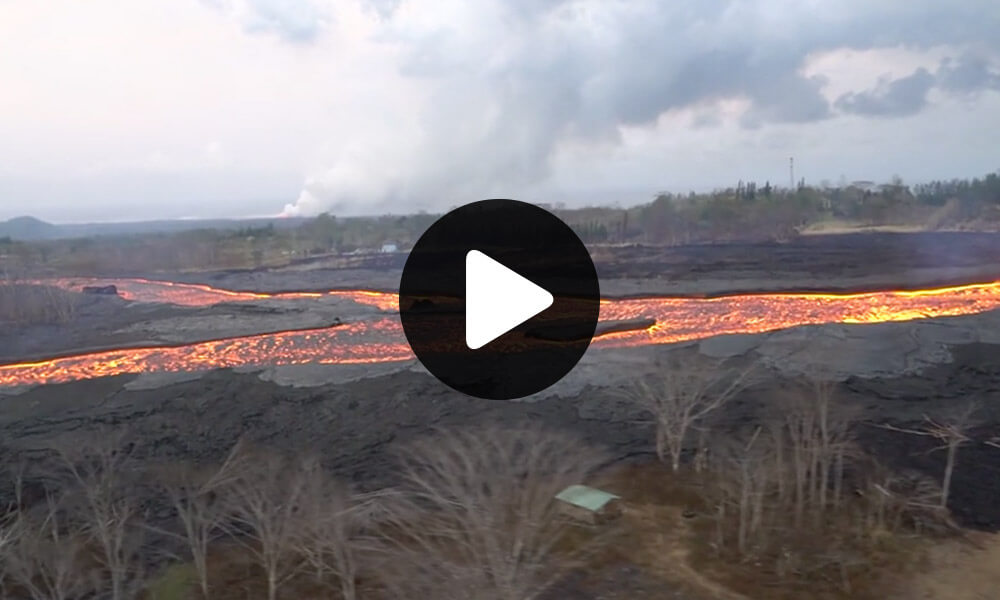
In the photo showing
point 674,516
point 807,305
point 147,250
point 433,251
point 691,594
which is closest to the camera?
point 691,594

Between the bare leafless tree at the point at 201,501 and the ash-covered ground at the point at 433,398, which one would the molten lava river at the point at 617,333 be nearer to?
the ash-covered ground at the point at 433,398

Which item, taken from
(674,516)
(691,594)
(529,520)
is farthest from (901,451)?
(529,520)

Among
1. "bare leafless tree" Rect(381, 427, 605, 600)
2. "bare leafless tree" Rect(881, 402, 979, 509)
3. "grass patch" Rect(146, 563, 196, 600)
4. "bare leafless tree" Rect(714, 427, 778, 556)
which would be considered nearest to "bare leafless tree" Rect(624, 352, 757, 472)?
"bare leafless tree" Rect(714, 427, 778, 556)

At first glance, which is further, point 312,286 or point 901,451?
point 312,286

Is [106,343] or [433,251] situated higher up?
[433,251]

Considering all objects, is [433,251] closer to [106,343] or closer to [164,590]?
[106,343]

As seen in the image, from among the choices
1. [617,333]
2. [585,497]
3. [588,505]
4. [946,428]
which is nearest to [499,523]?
[588,505]

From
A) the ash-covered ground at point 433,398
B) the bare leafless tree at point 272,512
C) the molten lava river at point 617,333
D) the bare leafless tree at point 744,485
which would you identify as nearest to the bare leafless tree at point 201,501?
the bare leafless tree at point 272,512
